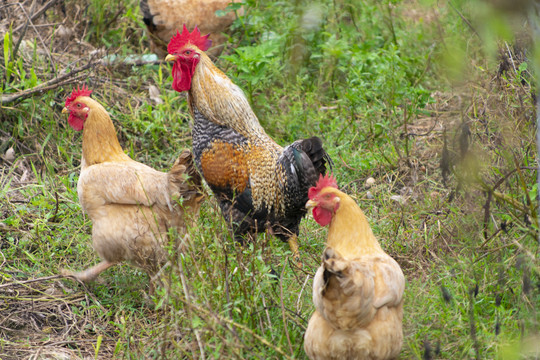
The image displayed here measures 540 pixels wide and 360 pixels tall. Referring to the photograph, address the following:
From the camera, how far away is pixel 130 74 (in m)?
7.11

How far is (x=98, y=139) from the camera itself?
15.2 feet

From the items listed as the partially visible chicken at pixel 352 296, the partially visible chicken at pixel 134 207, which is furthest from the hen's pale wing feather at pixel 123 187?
the partially visible chicken at pixel 352 296

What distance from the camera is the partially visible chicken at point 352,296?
2869 millimetres

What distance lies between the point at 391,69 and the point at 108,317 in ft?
11.9

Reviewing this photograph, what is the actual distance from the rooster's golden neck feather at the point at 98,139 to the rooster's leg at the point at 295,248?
4.81ft

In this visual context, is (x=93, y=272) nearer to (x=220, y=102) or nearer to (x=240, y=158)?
(x=240, y=158)

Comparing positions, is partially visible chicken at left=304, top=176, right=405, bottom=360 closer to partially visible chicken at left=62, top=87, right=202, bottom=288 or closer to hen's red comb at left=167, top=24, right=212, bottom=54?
partially visible chicken at left=62, top=87, right=202, bottom=288

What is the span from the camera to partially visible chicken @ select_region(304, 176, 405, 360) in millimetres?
2869

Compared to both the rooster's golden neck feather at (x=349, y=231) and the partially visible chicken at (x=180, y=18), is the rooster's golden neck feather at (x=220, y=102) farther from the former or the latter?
the partially visible chicken at (x=180, y=18)

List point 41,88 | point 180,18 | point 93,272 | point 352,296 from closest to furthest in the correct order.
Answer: point 352,296, point 93,272, point 41,88, point 180,18

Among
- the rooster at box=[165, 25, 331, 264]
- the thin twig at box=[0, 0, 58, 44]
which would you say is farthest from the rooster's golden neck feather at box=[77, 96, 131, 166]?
the thin twig at box=[0, 0, 58, 44]

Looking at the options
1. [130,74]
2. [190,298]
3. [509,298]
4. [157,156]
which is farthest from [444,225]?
[130,74]

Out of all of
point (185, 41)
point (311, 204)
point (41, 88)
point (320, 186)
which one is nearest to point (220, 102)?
point (185, 41)

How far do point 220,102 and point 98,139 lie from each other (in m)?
0.98
